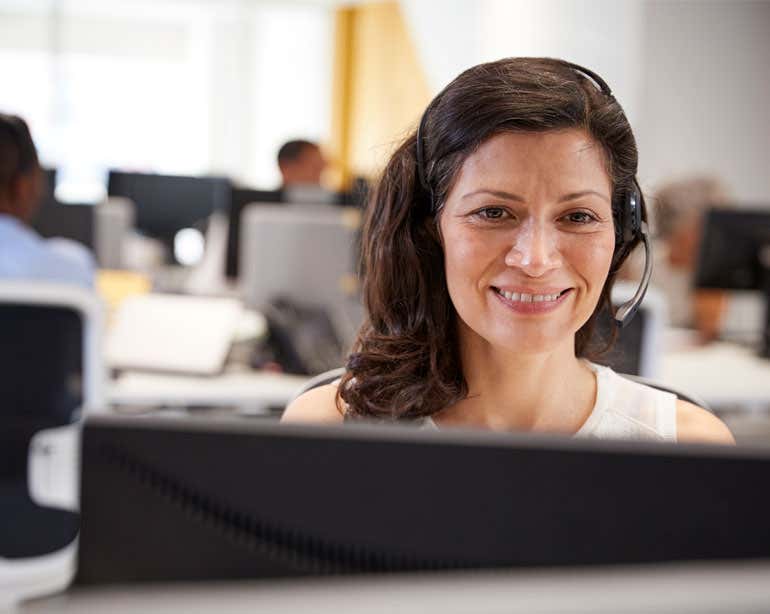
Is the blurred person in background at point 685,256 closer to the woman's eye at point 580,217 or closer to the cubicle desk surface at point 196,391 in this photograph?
the cubicle desk surface at point 196,391

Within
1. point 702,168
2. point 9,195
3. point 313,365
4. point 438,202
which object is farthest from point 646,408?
point 702,168

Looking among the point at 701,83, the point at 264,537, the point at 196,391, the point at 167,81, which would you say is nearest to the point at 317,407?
the point at 264,537

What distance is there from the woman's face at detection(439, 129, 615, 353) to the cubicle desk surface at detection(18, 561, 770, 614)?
0.58m

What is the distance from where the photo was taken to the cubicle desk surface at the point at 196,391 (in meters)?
2.54

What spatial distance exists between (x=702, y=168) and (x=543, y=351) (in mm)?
5525

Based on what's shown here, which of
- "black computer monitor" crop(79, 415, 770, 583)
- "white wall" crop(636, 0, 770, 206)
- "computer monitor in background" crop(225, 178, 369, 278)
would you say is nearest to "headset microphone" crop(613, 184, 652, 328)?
"black computer monitor" crop(79, 415, 770, 583)

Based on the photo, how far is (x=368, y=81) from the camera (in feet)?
31.2

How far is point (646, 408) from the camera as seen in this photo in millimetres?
1196

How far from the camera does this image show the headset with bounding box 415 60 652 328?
1.13 m

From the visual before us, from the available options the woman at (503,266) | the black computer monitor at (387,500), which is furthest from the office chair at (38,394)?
the black computer monitor at (387,500)

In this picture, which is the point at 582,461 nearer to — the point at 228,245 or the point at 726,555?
the point at 726,555

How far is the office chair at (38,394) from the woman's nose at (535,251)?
97cm

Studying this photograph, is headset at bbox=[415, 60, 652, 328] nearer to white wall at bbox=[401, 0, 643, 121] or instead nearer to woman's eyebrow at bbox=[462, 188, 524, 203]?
woman's eyebrow at bbox=[462, 188, 524, 203]

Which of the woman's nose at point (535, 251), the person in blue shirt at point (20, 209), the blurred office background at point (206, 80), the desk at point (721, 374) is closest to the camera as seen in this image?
the woman's nose at point (535, 251)
